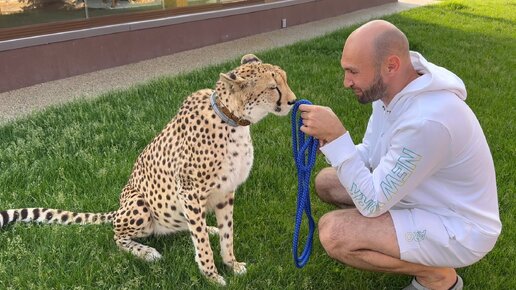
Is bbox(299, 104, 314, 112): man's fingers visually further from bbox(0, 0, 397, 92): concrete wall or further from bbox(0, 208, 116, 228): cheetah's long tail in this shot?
bbox(0, 0, 397, 92): concrete wall

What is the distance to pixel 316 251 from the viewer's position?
10.0 feet

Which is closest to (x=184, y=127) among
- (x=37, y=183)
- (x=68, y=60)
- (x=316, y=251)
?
(x=316, y=251)

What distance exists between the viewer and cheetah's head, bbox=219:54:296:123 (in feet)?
7.91

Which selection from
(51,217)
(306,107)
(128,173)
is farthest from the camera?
(128,173)

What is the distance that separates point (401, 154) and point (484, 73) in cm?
486

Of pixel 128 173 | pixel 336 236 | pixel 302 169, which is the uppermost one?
pixel 302 169

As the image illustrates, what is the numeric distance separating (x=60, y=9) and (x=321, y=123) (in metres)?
5.24

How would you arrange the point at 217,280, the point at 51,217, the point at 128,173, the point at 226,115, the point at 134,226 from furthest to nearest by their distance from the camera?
the point at 128,173, the point at 51,217, the point at 134,226, the point at 217,280, the point at 226,115

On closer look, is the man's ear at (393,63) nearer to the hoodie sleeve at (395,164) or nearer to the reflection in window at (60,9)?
the hoodie sleeve at (395,164)

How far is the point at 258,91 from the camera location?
7.96ft

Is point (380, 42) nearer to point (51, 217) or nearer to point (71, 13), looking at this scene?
point (51, 217)

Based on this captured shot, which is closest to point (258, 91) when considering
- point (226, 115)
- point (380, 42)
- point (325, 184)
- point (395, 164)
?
point (226, 115)

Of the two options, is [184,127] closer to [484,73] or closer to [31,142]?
[31,142]

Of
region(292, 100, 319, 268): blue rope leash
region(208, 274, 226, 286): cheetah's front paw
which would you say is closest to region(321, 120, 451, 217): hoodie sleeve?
region(292, 100, 319, 268): blue rope leash
